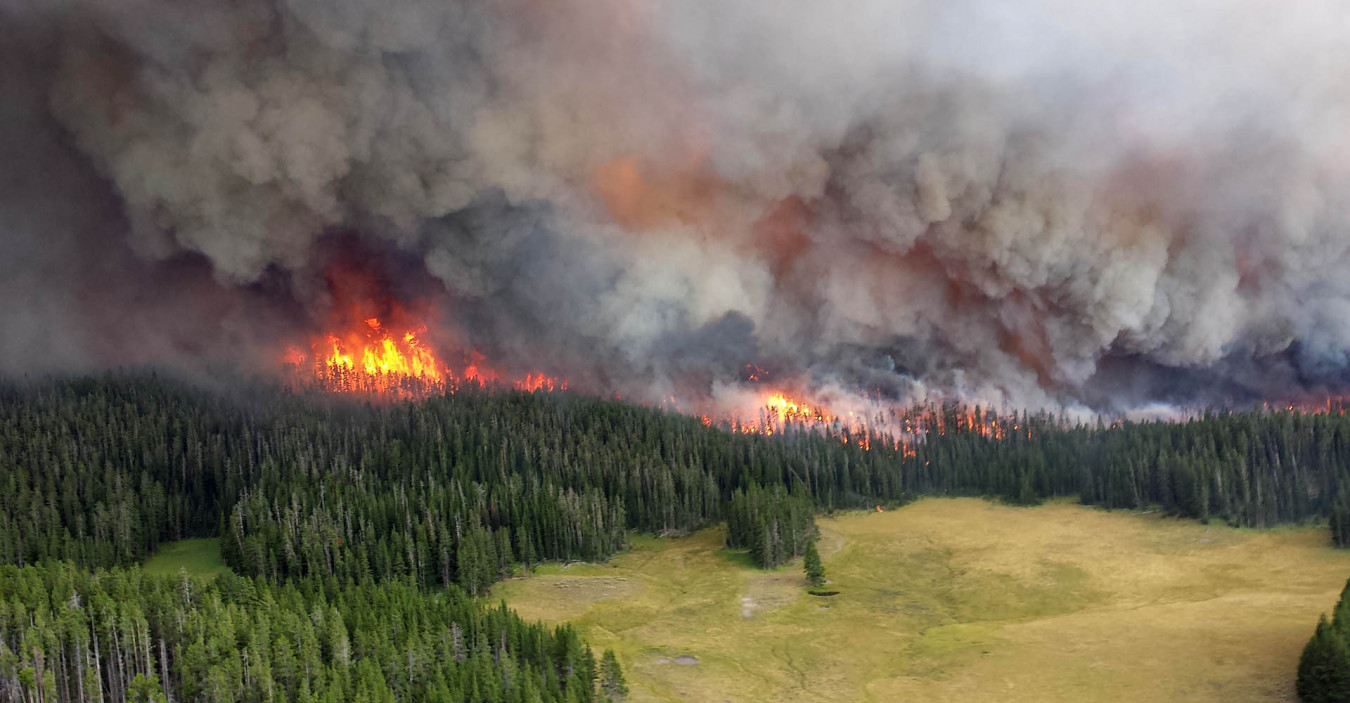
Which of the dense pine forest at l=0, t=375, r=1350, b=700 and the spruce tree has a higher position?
the dense pine forest at l=0, t=375, r=1350, b=700

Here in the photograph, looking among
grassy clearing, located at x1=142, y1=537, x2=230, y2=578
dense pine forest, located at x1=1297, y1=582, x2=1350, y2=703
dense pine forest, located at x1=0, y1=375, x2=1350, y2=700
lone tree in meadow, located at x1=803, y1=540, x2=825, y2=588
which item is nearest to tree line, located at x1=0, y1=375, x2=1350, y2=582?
dense pine forest, located at x1=0, y1=375, x2=1350, y2=700

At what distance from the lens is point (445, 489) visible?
14500 cm

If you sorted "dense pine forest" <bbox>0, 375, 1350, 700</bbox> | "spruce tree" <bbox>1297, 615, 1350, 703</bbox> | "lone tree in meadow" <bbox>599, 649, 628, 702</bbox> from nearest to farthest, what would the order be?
1. "spruce tree" <bbox>1297, 615, 1350, 703</bbox>
2. "lone tree in meadow" <bbox>599, 649, 628, 702</bbox>
3. "dense pine forest" <bbox>0, 375, 1350, 700</bbox>

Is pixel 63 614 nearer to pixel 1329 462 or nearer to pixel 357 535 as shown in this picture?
pixel 357 535

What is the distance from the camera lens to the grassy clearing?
131 meters

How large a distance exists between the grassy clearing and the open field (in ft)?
141

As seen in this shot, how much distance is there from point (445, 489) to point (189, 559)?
34.5 m

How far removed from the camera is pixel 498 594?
4520 inches

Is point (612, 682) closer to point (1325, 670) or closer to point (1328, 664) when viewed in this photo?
point (1325, 670)

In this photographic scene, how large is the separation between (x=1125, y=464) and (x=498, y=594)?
90.8m

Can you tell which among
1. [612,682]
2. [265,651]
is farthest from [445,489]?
[612,682]

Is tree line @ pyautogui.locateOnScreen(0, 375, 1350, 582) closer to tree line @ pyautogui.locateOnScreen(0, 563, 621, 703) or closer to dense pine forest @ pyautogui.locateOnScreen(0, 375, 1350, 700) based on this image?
dense pine forest @ pyautogui.locateOnScreen(0, 375, 1350, 700)

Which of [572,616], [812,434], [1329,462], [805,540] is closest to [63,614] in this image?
[572,616]

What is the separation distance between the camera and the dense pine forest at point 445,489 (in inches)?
3174
